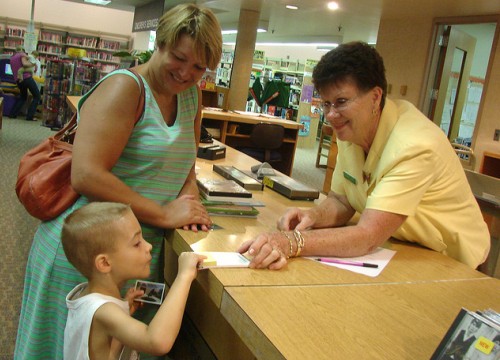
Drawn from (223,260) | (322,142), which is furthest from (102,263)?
(322,142)

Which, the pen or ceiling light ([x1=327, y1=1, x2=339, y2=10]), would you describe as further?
ceiling light ([x1=327, y1=1, x2=339, y2=10])

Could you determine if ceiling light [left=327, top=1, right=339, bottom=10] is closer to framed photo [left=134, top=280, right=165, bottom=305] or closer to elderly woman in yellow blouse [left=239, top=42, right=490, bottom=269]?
elderly woman in yellow blouse [left=239, top=42, right=490, bottom=269]

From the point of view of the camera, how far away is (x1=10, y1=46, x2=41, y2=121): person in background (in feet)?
35.5

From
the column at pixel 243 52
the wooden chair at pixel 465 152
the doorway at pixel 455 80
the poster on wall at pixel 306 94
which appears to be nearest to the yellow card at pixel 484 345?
the wooden chair at pixel 465 152

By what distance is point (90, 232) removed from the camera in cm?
122

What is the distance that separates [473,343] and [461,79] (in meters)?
7.83

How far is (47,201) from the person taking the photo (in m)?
1.41

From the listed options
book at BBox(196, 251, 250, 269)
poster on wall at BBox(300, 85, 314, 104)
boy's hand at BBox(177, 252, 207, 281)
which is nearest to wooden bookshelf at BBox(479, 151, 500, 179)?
book at BBox(196, 251, 250, 269)

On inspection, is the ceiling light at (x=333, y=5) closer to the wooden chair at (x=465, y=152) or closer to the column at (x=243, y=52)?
the column at (x=243, y=52)

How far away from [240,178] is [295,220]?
742mm

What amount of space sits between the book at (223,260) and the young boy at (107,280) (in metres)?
0.03

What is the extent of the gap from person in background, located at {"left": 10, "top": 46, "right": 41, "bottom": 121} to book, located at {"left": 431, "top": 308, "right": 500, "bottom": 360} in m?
11.8

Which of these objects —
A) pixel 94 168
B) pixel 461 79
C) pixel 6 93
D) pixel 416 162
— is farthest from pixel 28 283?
pixel 6 93

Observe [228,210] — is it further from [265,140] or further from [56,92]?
[56,92]
